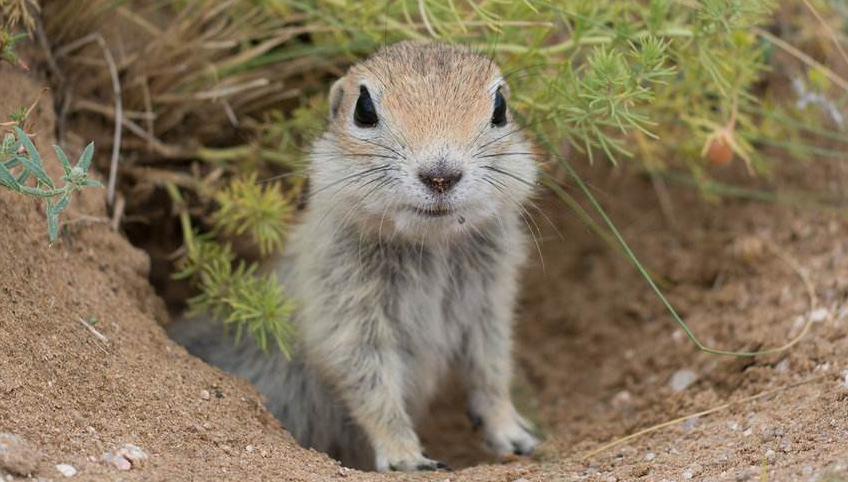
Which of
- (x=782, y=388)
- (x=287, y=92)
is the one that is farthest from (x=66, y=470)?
(x=782, y=388)

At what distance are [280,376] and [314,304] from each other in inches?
22.4

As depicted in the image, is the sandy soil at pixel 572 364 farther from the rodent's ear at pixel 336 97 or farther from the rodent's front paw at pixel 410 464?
the rodent's ear at pixel 336 97

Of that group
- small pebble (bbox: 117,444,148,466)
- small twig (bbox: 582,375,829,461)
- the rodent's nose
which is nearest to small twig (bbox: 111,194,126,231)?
small pebble (bbox: 117,444,148,466)

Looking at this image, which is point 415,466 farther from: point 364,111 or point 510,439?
point 364,111

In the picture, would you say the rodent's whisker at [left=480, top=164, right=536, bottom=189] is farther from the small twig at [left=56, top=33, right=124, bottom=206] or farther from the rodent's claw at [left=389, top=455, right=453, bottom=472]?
the small twig at [left=56, top=33, right=124, bottom=206]

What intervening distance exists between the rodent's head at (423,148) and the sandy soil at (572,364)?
3.56 feet

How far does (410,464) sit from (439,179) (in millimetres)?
1511

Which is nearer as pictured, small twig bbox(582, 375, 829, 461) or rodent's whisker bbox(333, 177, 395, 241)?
rodent's whisker bbox(333, 177, 395, 241)

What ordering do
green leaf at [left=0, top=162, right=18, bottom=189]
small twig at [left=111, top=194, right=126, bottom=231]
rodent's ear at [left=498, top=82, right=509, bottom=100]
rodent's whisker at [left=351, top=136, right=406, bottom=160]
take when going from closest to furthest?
green leaf at [left=0, top=162, right=18, bottom=189] < rodent's whisker at [left=351, top=136, right=406, bottom=160] < rodent's ear at [left=498, top=82, right=509, bottom=100] < small twig at [left=111, top=194, right=126, bottom=231]

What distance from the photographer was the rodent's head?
3.81m

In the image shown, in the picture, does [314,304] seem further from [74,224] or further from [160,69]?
[160,69]

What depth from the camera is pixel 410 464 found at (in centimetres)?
443

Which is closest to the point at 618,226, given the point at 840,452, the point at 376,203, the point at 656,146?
the point at 656,146

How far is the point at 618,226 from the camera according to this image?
21.8 feet
